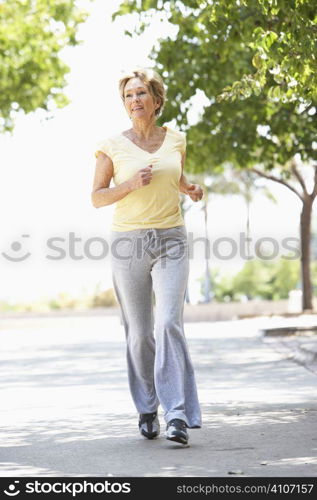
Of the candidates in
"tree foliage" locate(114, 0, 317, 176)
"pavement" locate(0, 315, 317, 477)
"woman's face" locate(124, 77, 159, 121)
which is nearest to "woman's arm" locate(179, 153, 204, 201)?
"woman's face" locate(124, 77, 159, 121)

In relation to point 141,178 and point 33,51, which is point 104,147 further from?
point 33,51

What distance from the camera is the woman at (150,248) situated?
800 cm

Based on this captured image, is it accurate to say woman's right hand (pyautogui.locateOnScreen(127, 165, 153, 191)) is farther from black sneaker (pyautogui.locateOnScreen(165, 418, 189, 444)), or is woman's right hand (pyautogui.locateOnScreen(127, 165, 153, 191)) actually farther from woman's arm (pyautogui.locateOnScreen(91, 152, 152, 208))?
black sneaker (pyautogui.locateOnScreen(165, 418, 189, 444))

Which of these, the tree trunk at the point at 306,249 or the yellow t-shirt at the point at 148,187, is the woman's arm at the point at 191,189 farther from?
the tree trunk at the point at 306,249

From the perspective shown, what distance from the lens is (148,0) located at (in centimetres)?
2009

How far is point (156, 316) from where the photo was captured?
801 centimetres

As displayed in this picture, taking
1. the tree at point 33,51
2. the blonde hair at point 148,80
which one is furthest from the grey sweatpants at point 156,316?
the tree at point 33,51

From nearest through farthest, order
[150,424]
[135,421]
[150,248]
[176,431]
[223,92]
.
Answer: [176,431] → [150,248] → [150,424] → [135,421] → [223,92]

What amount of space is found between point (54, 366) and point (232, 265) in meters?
56.2

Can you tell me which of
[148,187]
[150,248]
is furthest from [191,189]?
[150,248]

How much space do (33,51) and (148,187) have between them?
22462mm

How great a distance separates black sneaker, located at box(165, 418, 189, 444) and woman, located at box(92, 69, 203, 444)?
1 centimetres

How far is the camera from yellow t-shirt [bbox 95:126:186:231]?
8.12 m

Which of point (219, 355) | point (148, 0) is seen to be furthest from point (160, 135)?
point (148, 0)
